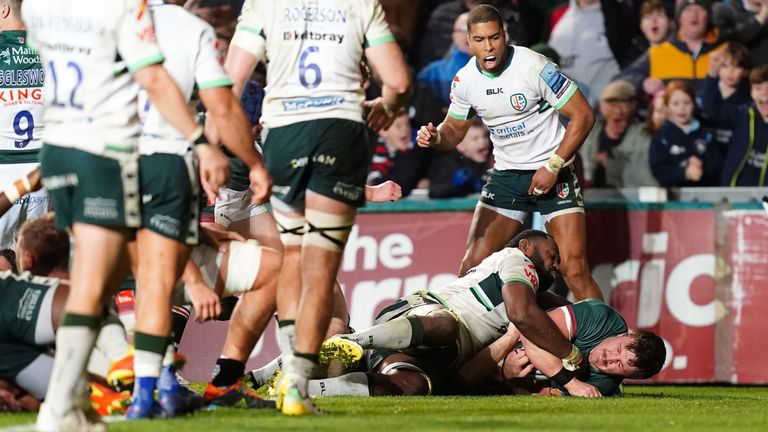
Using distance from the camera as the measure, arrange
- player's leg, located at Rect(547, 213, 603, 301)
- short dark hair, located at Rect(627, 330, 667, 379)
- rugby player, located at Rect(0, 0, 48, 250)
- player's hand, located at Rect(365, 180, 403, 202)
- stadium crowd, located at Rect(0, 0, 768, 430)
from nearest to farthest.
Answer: stadium crowd, located at Rect(0, 0, 768, 430) < player's hand, located at Rect(365, 180, 403, 202) < short dark hair, located at Rect(627, 330, 667, 379) < rugby player, located at Rect(0, 0, 48, 250) < player's leg, located at Rect(547, 213, 603, 301)

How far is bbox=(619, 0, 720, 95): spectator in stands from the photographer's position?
1280cm

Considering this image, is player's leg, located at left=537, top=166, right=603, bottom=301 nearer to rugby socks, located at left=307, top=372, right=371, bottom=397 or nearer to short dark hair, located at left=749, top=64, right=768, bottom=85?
rugby socks, located at left=307, top=372, right=371, bottom=397

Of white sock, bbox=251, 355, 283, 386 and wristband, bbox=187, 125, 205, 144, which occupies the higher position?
wristband, bbox=187, 125, 205, 144

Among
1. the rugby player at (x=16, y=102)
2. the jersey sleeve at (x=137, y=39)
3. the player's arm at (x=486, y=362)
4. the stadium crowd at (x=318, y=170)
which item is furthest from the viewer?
the rugby player at (x=16, y=102)

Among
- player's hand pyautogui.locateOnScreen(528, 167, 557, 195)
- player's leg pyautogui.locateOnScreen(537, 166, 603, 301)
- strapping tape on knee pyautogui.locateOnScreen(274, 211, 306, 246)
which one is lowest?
player's leg pyautogui.locateOnScreen(537, 166, 603, 301)

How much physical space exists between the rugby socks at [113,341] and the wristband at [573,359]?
325 centimetres

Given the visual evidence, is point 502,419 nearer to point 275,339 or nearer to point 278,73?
point 278,73

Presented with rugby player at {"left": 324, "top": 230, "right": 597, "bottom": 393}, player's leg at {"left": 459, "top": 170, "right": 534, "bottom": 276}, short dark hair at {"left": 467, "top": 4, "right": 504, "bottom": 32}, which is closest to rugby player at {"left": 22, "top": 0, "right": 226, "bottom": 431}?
rugby player at {"left": 324, "top": 230, "right": 597, "bottom": 393}

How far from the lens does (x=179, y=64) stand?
6555mm

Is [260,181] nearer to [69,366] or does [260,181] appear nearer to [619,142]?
[69,366]

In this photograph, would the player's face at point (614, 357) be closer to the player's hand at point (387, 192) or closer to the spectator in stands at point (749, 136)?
the player's hand at point (387, 192)

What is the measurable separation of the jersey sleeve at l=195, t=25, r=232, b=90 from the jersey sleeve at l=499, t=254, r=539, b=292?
3288 millimetres

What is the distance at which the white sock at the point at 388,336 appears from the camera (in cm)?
895

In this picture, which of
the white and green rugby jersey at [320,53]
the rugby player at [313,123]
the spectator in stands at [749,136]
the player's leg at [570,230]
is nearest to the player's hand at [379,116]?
the rugby player at [313,123]
